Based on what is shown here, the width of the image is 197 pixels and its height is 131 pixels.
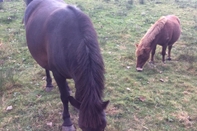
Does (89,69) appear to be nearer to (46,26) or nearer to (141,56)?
(46,26)

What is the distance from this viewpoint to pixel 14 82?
4.43m

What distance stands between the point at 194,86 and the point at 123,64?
1693 mm

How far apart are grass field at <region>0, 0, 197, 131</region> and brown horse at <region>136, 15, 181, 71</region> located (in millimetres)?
314

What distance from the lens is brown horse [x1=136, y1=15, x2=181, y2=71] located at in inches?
213

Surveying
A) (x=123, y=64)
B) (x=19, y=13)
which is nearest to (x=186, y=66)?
(x=123, y=64)

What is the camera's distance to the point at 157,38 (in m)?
5.64

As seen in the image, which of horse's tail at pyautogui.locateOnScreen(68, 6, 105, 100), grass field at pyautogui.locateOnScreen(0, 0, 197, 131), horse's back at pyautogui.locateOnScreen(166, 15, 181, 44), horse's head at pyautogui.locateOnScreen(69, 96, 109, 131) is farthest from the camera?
horse's back at pyautogui.locateOnScreen(166, 15, 181, 44)

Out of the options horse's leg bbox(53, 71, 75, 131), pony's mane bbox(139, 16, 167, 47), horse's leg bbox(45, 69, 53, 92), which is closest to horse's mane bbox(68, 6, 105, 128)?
horse's leg bbox(53, 71, 75, 131)

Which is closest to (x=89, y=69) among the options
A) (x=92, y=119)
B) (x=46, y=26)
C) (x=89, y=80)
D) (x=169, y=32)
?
(x=89, y=80)

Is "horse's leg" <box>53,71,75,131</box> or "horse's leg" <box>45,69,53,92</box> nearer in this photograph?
"horse's leg" <box>53,71,75,131</box>

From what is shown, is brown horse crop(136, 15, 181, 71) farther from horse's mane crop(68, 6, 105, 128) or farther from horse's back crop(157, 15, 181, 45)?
horse's mane crop(68, 6, 105, 128)

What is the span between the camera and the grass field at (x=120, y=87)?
368cm

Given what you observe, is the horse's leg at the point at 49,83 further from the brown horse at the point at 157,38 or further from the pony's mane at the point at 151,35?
the pony's mane at the point at 151,35

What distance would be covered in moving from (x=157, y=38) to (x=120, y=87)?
183 cm
